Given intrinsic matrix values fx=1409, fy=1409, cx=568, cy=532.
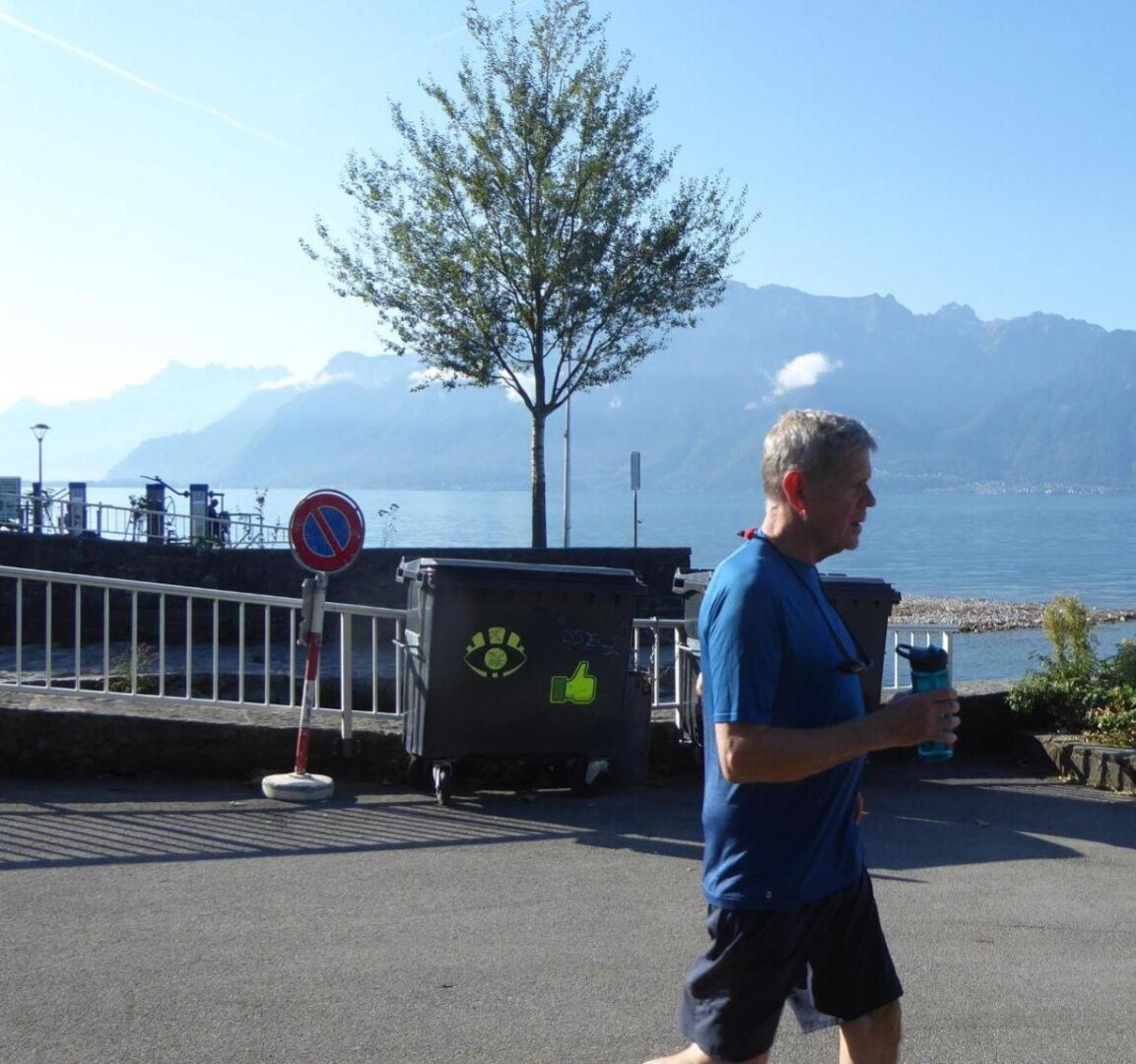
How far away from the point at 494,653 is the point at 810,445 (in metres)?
5.05

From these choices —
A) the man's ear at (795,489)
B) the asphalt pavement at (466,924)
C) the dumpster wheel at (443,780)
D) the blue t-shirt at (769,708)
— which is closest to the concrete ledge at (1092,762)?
the asphalt pavement at (466,924)

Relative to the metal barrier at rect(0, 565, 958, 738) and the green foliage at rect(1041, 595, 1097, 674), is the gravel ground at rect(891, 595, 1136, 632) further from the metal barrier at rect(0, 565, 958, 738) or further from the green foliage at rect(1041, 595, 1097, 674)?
the green foliage at rect(1041, 595, 1097, 674)

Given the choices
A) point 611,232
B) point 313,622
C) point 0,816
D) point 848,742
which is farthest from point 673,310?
point 848,742

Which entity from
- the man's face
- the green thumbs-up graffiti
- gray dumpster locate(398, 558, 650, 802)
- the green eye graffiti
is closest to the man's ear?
the man's face

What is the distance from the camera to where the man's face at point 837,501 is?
3148 millimetres

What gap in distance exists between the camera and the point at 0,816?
23.7 feet

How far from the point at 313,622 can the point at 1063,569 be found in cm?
7661

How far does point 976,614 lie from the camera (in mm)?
49312

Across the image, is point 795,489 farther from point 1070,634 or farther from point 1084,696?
point 1070,634

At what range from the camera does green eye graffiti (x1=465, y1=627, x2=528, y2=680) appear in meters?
8.01

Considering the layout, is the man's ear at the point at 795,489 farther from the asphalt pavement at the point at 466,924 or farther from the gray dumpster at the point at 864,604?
the gray dumpster at the point at 864,604

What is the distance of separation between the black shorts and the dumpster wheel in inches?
195

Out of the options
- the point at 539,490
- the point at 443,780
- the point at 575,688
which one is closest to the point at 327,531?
the point at 443,780

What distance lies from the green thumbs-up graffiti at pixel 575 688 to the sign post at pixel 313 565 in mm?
1375
